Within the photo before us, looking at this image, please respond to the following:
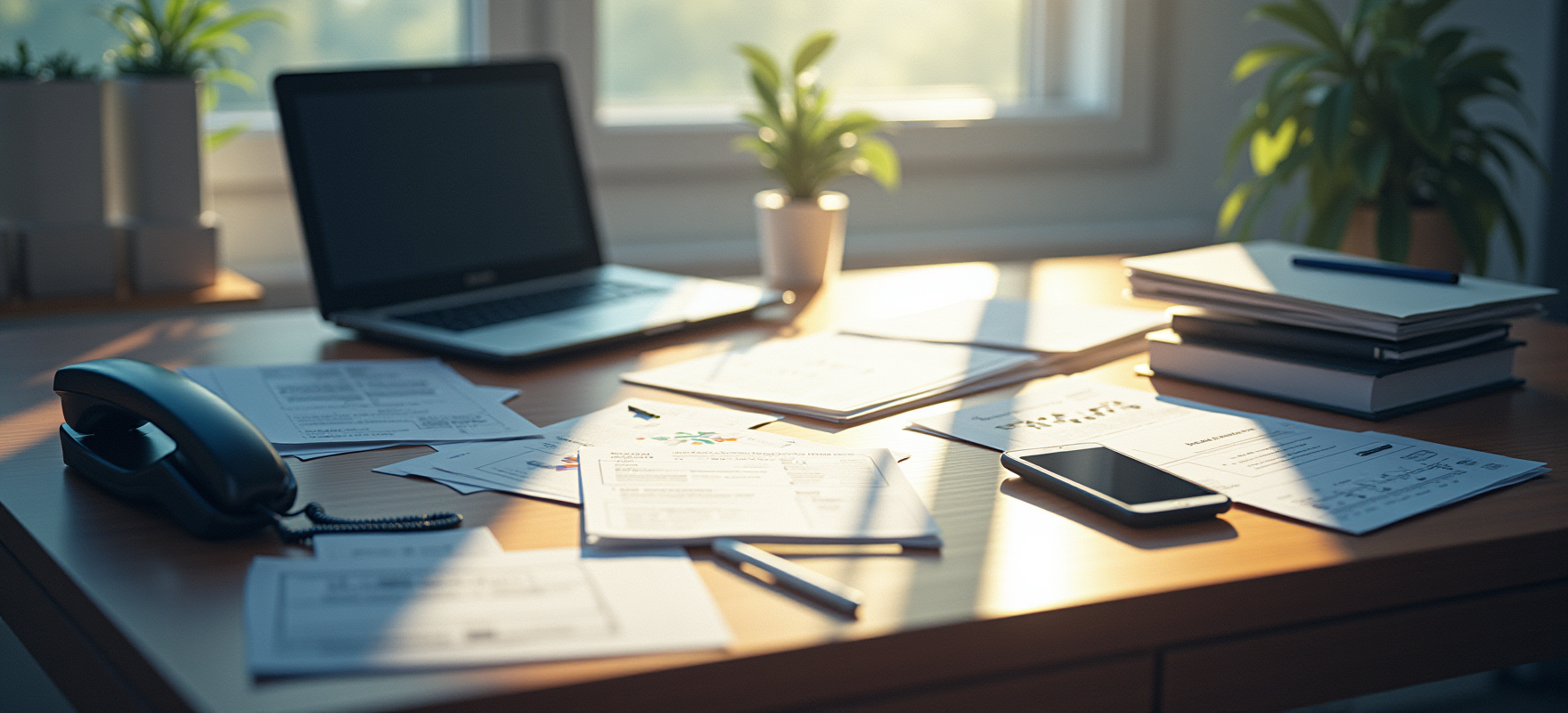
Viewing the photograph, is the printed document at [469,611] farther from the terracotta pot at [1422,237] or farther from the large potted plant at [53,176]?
the terracotta pot at [1422,237]

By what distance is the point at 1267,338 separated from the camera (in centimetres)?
93

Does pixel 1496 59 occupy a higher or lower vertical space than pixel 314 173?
higher

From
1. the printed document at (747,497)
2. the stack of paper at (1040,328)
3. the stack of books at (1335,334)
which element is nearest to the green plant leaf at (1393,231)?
the stack of paper at (1040,328)

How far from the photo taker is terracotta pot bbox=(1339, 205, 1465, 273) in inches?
69.1

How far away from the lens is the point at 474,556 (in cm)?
57

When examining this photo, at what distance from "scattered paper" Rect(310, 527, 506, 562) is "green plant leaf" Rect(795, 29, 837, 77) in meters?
1.00

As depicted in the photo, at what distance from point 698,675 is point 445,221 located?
0.83 m

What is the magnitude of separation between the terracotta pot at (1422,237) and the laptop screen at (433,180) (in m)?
1.09

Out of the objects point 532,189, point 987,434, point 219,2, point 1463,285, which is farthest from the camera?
point 219,2

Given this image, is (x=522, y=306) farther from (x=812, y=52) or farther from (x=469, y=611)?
(x=469, y=611)

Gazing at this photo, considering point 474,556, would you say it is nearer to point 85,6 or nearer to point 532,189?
point 532,189

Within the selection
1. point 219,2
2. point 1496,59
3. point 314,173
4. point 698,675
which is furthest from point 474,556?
point 1496,59

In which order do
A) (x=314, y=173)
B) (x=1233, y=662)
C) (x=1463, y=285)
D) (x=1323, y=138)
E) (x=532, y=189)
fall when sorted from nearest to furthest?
(x=1233, y=662), (x=1463, y=285), (x=314, y=173), (x=532, y=189), (x=1323, y=138)

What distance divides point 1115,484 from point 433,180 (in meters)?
0.77
